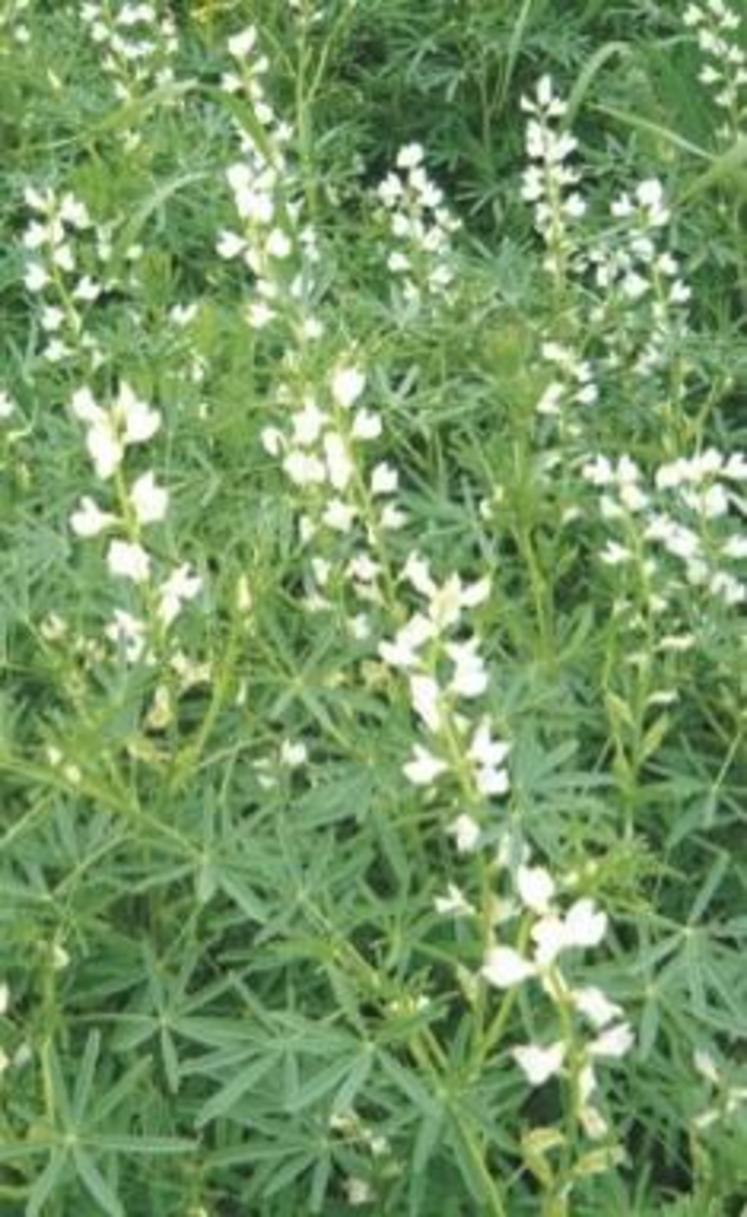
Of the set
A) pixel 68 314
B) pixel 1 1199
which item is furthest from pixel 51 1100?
pixel 68 314

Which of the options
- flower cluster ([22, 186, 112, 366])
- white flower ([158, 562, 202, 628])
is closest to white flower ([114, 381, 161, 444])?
white flower ([158, 562, 202, 628])

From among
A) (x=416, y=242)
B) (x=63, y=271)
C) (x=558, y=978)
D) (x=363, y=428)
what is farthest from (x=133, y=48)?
(x=558, y=978)

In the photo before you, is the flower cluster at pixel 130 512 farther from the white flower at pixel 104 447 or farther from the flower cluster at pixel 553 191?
the flower cluster at pixel 553 191

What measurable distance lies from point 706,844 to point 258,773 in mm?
396

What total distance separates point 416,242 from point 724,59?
2.13 feet

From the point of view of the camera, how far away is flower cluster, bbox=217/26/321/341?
80.4 inches

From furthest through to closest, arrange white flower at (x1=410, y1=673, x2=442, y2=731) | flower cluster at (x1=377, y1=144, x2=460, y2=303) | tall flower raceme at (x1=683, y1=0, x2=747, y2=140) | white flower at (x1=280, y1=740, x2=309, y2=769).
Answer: tall flower raceme at (x1=683, y1=0, x2=747, y2=140) → flower cluster at (x1=377, y1=144, x2=460, y2=303) → white flower at (x1=280, y1=740, x2=309, y2=769) → white flower at (x1=410, y1=673, x2=442, y2=731)

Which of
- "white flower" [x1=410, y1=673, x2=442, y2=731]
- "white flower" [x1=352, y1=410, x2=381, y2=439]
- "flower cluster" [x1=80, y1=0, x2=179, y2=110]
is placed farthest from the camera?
"flower cluster" [x1=80, y1=0, x2=179, y2=110]

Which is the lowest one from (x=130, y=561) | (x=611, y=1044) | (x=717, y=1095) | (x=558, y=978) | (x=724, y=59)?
(x=717, y=1095)

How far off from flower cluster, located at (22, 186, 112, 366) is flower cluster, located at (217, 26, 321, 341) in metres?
0.18

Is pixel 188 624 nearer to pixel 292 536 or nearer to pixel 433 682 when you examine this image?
pixel 292 536

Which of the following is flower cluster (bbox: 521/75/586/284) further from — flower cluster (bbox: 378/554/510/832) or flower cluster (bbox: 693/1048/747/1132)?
flower cluster (bbox: 693/1048/747/1132)

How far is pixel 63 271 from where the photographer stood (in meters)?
2.68

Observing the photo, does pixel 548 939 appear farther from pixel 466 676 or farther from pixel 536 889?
pixel 466 676
